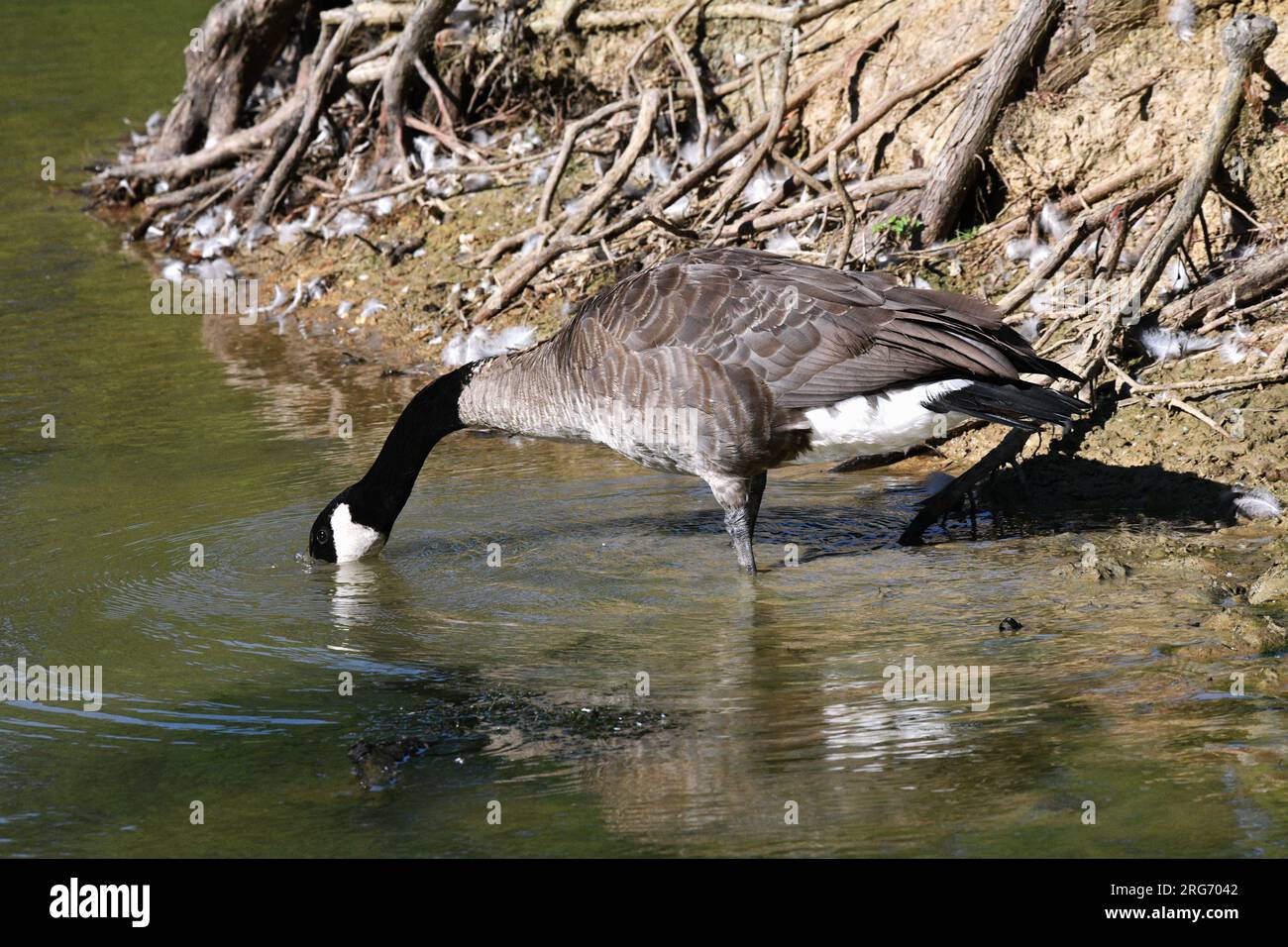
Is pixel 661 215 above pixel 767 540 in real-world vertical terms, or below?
above

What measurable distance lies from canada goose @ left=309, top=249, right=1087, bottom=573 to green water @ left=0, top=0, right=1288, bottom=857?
596mm

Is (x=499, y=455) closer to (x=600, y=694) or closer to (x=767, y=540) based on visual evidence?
(x=767, y=540)

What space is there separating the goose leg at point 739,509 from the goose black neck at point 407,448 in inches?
62.3

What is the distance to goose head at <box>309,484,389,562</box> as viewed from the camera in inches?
270

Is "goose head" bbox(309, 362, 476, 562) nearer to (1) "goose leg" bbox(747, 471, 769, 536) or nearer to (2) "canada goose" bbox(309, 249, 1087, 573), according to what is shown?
(2) "canada goose" bbox(309, 249, 1087, 573)

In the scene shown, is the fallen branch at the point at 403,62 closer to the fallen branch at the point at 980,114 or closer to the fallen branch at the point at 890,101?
the fallen branch at the point at 890,101

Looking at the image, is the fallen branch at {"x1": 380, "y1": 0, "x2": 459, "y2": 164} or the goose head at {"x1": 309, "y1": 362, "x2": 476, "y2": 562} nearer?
the goose head at {"x1": 309, "y1": 362, "x2": 476, "y2": 562}

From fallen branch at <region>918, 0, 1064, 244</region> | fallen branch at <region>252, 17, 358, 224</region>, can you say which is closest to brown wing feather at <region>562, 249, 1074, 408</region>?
fallen branch at <region>918, 0, 1064, 244</region>

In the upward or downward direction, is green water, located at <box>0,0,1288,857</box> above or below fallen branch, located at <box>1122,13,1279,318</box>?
below

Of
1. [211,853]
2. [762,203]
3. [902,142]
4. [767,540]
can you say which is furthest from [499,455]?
[211,853]

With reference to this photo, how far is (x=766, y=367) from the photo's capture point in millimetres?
6305

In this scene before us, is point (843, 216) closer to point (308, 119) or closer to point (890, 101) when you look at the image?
point (890, 101)
